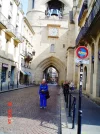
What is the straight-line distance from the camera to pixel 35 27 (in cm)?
5241

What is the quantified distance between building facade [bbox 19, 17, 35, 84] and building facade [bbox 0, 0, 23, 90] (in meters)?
3.53

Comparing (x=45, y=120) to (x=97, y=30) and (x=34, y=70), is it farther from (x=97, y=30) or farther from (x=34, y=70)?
(x=34, y=70)

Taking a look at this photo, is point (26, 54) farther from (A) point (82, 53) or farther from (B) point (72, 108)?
(A) point (82, 53)

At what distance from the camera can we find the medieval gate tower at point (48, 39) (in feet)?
167

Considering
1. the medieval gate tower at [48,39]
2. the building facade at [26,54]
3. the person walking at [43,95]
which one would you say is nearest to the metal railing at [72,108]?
the person walking at [43,95]

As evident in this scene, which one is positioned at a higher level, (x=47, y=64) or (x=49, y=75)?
(x=47, y=64)

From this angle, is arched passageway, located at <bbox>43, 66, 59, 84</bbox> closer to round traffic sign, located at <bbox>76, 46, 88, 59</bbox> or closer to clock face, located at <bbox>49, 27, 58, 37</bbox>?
clock face, located at <bbox>49, 27, 58, 37</bbox>

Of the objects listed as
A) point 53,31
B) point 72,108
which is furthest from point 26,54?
point 72,108

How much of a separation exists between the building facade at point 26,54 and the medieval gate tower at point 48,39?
1.59 metres

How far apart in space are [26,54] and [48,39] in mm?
10346

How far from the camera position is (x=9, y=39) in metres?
31.4

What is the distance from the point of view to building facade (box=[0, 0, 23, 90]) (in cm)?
2817

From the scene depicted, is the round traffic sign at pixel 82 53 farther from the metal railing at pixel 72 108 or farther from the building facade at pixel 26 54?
the building facade at pixel 26 54

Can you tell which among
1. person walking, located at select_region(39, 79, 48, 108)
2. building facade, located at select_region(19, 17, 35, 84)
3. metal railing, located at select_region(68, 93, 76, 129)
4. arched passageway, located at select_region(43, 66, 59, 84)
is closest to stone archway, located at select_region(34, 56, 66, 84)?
building facade, located at select_region(19, 17, 35, 84)
